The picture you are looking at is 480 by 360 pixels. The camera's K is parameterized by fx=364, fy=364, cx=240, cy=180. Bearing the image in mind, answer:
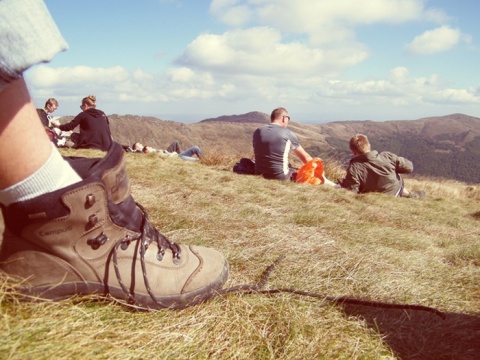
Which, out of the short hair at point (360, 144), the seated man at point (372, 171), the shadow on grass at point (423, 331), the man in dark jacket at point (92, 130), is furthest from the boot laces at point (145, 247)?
the man in dark jacket at point (92, 130)

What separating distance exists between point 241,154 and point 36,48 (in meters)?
13.5

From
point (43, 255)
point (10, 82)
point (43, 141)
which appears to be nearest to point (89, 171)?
point (43, 141)

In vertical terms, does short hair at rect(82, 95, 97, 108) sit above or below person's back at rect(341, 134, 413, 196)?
above

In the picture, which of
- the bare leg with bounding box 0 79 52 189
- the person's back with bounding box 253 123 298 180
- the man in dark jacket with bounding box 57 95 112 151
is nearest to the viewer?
the bare leg with bounding box 0 79 52 189

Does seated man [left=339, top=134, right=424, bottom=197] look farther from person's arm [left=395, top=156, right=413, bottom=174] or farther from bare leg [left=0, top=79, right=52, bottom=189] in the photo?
bare leg [left=0, top=79, right=52, bottom=189]

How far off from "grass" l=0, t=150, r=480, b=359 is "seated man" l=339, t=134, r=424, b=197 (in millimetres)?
4506

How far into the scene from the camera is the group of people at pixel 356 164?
30.9 ft

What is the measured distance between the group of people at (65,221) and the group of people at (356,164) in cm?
783

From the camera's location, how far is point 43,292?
154 centimetres

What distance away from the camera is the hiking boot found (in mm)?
1494

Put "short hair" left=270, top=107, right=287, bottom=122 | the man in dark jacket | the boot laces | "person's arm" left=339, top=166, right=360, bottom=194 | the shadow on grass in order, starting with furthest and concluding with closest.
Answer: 1. the man in dark jacket
2. "short hair" left=270, top=107, right=287, bottom=122
3. "person's arm" left=339, top=166, right=360, bottom=194
4. the shadow on grass
5. the boot laces

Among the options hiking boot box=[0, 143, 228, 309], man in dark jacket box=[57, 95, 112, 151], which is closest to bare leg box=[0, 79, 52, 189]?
hiking boot box=[0, 143, 228, 309]

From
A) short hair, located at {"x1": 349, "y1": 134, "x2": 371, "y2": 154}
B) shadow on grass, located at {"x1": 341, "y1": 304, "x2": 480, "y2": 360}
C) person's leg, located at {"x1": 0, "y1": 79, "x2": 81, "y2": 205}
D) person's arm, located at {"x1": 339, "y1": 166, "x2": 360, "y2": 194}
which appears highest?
person's leg, located at {"x1": 0, "y1": 79, "x2": 81, "y2": 205}

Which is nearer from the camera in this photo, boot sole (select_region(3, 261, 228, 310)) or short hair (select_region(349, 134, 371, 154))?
boot sole (select_region(3, 261, 228, 310))
